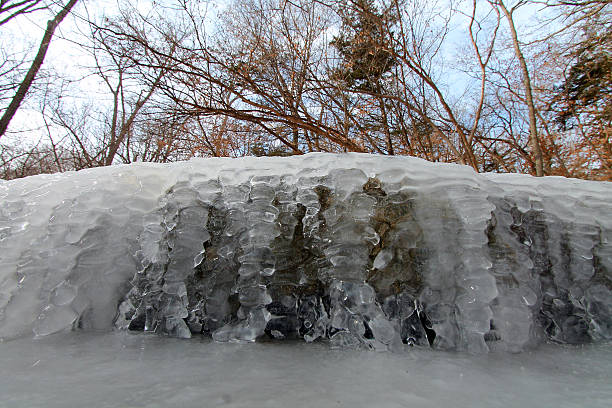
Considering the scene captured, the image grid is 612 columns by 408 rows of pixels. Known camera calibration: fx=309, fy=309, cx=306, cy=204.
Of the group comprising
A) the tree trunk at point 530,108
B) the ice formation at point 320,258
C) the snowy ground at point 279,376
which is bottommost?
the snowy ground at point 279,376

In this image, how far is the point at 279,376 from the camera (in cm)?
71

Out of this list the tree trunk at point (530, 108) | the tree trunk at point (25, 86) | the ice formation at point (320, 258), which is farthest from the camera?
the tree trunk at point (25, 86)

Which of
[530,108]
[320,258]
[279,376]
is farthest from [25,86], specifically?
[530,108]

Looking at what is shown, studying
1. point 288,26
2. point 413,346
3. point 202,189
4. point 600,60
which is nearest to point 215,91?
point 288,26

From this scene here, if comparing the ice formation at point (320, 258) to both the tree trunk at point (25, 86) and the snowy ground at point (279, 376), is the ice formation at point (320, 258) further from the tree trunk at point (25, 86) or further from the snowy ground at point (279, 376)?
the tree trunk at point (25, 86)

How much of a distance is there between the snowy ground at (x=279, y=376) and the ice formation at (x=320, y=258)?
117mm

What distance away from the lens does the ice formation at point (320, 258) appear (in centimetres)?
106

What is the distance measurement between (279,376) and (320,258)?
0.48 metres

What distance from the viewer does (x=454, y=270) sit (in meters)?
1.08

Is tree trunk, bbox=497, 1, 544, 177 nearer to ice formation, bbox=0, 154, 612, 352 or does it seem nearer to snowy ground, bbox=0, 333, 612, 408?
ice formation, bbox=0, 154, 612, 352

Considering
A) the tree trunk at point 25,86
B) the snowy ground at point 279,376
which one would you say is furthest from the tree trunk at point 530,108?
the tree trunk at point 25,86

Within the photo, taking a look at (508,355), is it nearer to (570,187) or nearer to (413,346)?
(413,346)

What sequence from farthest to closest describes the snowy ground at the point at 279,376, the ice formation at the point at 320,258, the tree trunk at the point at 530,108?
the tree trunk at the point at 530,108, the ice formation at the point at 320,258, the snowy ground at the point at 279,376

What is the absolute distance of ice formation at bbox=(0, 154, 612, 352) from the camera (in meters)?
1.06
